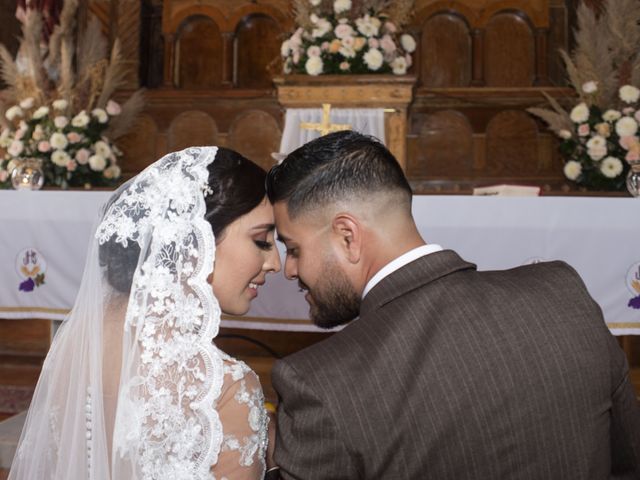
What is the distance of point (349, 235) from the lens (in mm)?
1874

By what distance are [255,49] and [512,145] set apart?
287 cm

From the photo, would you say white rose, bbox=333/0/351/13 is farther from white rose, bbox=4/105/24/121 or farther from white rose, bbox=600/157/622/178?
white rose, bbox=4/105/24/121

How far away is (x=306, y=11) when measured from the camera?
18.4 ft

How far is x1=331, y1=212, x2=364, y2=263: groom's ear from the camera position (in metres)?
1.86

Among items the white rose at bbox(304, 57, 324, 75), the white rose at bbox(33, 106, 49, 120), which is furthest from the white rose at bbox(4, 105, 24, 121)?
the white rose at bbox(304, 57, 324, 75)

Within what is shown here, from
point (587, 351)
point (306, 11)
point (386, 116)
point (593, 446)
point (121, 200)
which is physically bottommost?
point (593, 446)

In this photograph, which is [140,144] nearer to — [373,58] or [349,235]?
[373,58]

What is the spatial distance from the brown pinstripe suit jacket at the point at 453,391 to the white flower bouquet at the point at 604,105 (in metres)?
3.36

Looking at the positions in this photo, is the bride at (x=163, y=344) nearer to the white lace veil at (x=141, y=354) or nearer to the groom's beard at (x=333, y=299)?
the white lace veil at (x=141, y=354)

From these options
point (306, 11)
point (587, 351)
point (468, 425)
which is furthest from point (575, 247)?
point (306, 11)

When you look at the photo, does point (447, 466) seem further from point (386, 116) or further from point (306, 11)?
point (306, 11)

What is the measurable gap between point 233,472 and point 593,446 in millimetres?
886

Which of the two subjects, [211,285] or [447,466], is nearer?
[447,466]

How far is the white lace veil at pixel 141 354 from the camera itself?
5.96ft
